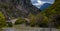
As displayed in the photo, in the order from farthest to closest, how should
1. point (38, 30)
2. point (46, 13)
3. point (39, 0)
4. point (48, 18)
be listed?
1. point (39, 0)
2. point (46, 13)
3. point (48, 18)
4. point (38, 30)

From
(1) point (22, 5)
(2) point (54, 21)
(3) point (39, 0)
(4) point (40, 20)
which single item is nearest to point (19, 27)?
(4) point (40, 20)

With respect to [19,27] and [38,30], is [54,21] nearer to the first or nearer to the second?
[38,30]

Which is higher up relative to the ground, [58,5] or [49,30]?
[58,5]

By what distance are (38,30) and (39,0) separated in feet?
12.0

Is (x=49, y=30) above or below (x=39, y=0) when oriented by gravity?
below

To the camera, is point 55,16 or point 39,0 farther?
point 39,0

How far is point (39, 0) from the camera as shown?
10922 millimetres

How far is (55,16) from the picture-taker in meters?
7.96

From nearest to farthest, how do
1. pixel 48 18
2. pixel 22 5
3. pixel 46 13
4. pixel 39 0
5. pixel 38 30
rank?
pixel 38 30
pixel 48 18
pixel 46 13
pixel 39 0
pixel 22 5

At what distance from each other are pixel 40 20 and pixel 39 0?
3133 millimetres

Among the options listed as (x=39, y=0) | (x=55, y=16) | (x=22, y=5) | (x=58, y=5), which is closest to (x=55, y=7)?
(x=58, y=5)

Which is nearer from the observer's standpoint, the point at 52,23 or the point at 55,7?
the point at 52,23

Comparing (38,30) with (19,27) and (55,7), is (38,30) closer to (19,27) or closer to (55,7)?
(19,27)

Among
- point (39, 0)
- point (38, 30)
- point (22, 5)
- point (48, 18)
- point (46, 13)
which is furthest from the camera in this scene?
point (22, 5)
